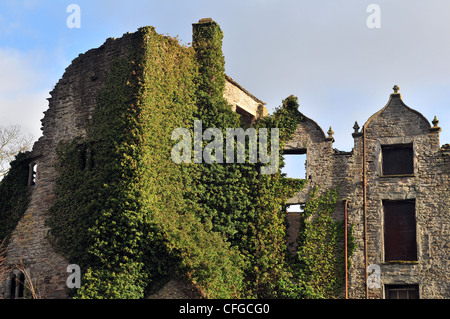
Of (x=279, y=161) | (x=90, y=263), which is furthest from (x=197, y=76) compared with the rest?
(x=90, y=263)

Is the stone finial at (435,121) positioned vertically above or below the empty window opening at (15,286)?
above

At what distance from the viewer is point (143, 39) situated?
28.8 m

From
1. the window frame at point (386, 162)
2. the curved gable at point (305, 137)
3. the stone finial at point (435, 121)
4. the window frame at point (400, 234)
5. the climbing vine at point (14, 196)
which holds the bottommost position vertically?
the window frame at point (400, 234)

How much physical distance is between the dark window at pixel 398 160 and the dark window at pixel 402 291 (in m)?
4.15

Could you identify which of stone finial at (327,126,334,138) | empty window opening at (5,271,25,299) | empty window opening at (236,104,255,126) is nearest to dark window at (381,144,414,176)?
stone finial at (327,126,334,138)

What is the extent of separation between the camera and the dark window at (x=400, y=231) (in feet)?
93.9

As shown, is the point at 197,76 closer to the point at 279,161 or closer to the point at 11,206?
the point at 279,161

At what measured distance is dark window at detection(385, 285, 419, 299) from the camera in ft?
92.5

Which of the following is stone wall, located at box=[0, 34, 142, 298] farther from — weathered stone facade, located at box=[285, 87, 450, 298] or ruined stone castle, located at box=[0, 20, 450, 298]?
weathered stone facade, located at box=[285, 87, 450, 298]

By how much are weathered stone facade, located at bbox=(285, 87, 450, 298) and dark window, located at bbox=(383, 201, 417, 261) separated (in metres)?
0.15

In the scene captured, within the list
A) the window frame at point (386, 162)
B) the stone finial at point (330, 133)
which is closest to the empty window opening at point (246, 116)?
the stone finial at point (330, 133)

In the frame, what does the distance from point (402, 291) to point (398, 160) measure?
189 inches

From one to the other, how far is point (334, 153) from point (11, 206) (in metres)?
12.4

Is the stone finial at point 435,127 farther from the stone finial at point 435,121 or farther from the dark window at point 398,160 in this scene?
the dark window at point 398,160
